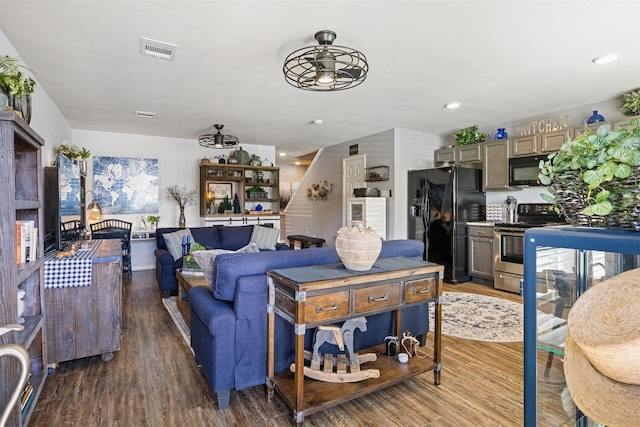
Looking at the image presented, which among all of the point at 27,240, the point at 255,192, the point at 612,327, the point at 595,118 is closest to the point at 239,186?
the point at 255,192

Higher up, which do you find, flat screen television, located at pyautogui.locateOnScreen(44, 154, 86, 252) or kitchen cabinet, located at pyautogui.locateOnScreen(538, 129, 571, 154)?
kitchen cabinet, located at pyautogui.locateOnScreen(538, 129, 571, 154)

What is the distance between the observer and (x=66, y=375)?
8.22 ft

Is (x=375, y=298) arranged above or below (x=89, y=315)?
above

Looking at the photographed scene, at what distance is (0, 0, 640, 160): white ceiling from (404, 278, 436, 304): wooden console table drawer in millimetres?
1811

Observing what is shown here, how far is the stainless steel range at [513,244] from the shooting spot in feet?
15.6

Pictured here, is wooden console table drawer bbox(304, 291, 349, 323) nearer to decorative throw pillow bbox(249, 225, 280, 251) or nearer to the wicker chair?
decorative throw pillow bbox(249, 225, 280, 251)

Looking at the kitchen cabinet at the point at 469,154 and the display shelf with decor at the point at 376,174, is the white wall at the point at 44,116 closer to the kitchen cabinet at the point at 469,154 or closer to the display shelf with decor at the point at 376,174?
the display shelf with decor at the point at 376,174

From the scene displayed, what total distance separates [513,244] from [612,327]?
4.77 m

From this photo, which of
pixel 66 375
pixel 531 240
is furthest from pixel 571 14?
pixel 66 375

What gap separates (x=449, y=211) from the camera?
5.40 meters

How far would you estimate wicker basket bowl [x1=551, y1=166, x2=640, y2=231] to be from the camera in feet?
2.67

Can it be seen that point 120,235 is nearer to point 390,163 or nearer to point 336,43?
point 336,43

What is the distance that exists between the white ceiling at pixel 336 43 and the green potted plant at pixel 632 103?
11cm

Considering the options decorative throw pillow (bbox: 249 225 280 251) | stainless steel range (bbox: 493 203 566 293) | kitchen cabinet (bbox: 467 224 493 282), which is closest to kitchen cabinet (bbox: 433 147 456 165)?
kitchen cabinet (bbox: 467 224 493 282)
